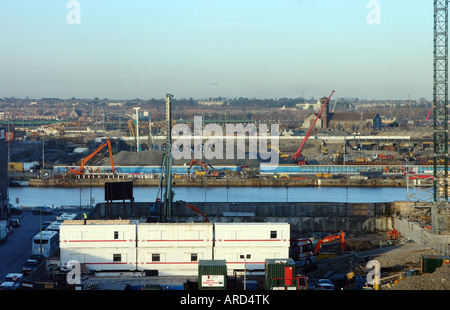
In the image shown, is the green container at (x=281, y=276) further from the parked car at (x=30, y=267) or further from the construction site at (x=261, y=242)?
the parked car at (x=30, y=267)

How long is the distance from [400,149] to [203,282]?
18359 millimetres

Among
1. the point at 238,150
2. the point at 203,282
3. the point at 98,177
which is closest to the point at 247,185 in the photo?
the point at 98,177

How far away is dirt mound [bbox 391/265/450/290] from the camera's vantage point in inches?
183

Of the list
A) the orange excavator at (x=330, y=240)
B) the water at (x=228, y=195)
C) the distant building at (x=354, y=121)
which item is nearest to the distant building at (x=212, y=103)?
the distant building at (x=354, y=121)

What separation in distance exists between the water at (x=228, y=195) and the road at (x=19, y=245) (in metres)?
2.91

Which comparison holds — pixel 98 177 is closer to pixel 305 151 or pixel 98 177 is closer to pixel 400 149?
pixel 305 151

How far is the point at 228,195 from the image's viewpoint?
13688 millimetres

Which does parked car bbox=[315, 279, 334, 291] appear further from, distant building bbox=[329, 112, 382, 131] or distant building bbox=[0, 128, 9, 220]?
distant building bbox=[329, 112, 382, 131]

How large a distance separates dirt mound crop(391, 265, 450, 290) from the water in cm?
750

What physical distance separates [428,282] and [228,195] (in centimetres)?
906

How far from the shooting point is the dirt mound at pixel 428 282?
4660 mm

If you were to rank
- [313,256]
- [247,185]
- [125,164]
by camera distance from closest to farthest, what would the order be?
[313,256], [247,185], [125,164]

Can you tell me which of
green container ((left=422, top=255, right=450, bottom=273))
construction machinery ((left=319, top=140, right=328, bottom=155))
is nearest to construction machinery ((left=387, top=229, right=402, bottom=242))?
green container ((left=422, top=255, right=450, bottom=273))
